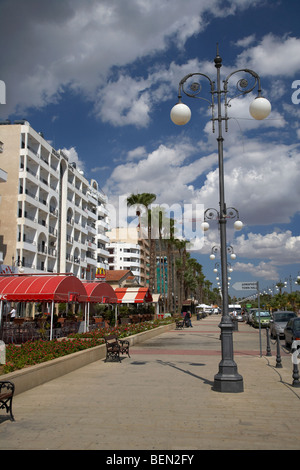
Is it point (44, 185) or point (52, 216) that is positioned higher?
point (44, 185)

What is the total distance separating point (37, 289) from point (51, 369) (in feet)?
27.0

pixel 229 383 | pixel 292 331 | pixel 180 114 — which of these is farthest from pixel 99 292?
pixel 180 114

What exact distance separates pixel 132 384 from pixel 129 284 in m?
51.6

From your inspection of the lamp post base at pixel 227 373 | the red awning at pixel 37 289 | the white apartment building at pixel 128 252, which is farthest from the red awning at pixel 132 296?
the white apartment building at pixel 128 252

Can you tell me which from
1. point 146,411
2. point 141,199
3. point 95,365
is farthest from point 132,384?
point 141,199

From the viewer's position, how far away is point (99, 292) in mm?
24344

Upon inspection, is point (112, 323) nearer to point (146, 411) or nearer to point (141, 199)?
point (141, 199)

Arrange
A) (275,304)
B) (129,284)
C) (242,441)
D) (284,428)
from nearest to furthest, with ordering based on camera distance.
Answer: (242,441) < (284,428) < (129,284) < (275,304)

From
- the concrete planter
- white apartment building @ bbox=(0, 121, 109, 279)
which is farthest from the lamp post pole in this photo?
white apartment building @ bbox=(0, 121, 109, 279)

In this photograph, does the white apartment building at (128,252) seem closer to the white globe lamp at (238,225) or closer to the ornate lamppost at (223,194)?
the white globe lamp at (238,225)

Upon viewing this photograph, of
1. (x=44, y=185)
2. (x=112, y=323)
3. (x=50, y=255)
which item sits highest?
(x=44, y=185)

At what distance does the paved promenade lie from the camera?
17.5 feet

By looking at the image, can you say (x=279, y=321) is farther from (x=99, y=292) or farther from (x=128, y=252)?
(x=128, y=252)

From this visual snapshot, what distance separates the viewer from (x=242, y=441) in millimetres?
5363
